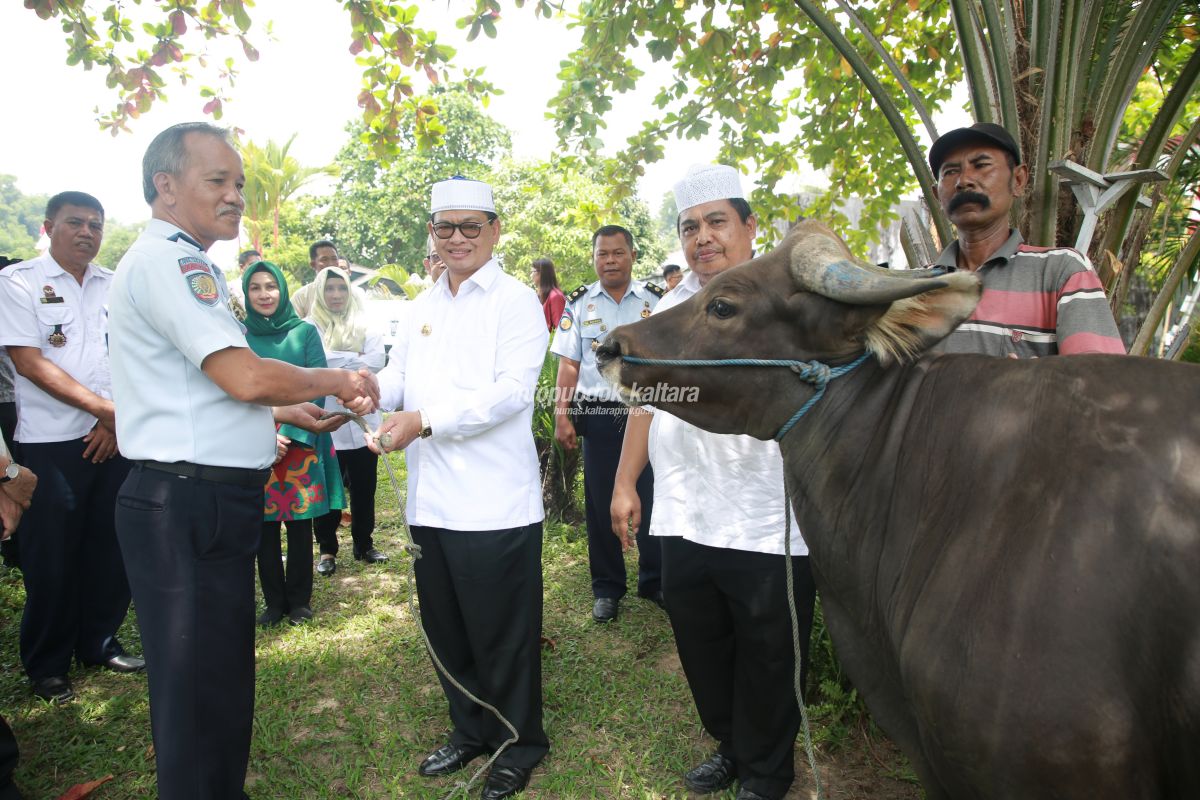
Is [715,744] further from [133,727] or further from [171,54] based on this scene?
[171,54]

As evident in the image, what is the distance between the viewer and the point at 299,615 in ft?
17.1

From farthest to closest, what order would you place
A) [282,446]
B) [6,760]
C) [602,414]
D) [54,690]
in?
1. [602,414]
2. [282,446]
3. [54,690]
4. [6,760]

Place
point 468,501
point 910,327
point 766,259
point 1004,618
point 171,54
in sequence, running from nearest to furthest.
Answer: point 1004,618 → point 910,327 → point 766,259 → point 468,501 → point 171,54

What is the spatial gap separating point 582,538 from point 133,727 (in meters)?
3.80

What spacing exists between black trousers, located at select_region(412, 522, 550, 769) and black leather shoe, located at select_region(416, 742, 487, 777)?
4 cm

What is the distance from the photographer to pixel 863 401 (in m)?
2.03

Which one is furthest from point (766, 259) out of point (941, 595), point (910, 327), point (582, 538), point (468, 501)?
point (582, 538)

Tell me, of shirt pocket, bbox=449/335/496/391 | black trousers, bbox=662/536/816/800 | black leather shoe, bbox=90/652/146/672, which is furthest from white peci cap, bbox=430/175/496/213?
black leather shoe, bbox=90/652/146/672

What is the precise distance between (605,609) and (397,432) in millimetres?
2743

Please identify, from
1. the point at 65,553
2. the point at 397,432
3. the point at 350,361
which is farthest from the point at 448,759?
Answer: the point at 350,361

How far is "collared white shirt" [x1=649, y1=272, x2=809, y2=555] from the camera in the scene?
288cm

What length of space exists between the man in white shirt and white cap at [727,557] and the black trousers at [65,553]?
3166 mm

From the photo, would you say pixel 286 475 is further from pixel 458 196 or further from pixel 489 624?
pixel 458 196

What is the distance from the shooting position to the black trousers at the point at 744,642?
2920 millimetres
